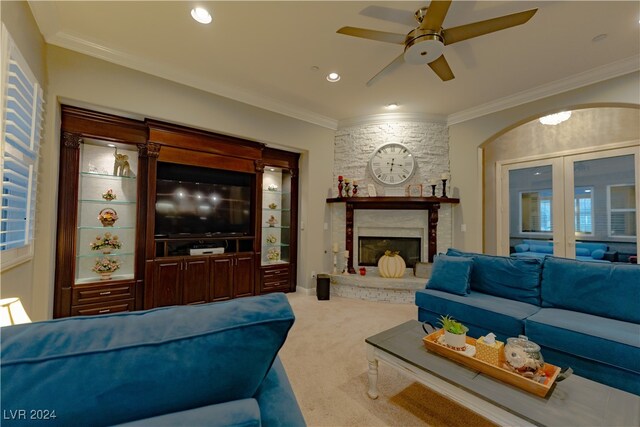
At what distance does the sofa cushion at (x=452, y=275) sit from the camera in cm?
272

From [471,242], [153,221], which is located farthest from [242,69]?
[471,242]

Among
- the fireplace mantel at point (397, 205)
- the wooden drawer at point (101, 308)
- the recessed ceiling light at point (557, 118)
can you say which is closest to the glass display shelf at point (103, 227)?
the wooden drawer at point (101, 308)

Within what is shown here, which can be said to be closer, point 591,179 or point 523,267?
point 523,267

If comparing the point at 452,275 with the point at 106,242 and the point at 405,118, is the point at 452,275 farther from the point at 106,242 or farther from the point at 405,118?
the point at 106,242

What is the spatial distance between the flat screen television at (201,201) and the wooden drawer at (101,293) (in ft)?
2.37

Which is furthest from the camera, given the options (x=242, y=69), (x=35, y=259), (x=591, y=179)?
(x=591, y=179)

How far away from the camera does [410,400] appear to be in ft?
6.07

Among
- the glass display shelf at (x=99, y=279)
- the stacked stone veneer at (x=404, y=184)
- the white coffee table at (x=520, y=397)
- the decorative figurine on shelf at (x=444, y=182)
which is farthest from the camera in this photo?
the stacked stone veneer at (x=404, y=184)

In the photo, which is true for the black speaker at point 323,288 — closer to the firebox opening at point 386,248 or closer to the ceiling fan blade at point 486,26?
the firebox opening at point 386,248

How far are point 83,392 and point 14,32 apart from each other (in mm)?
2697

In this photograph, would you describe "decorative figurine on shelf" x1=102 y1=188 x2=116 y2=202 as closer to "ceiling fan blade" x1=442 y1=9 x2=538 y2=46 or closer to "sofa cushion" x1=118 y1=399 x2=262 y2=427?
"sofa cushion" x1=118 y1=399 x2=262 y2=427

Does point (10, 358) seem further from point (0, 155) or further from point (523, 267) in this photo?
point (523, 267)

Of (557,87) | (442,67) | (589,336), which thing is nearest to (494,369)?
(589,336)

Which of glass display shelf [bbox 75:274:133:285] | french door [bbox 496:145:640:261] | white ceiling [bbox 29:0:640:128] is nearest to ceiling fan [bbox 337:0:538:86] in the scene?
white ceiling [bbox 29:0:640:128]
